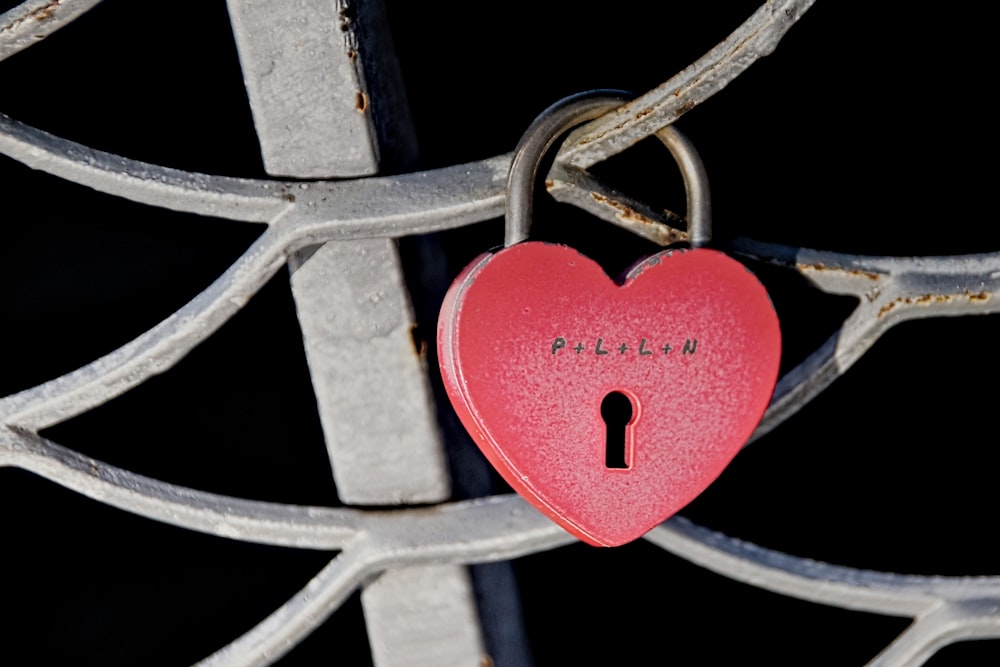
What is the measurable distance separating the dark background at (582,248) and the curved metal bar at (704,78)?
172mm

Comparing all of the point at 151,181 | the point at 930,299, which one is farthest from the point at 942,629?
the point at 151,181

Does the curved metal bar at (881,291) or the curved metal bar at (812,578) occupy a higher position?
the curved metal bar at (881,291)

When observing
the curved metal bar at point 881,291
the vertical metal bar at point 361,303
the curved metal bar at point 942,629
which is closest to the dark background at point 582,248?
the vertical metal bar at point 361,303

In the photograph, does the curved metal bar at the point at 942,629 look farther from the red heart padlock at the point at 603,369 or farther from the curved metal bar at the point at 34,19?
the curved metal bar at the point at 34,19

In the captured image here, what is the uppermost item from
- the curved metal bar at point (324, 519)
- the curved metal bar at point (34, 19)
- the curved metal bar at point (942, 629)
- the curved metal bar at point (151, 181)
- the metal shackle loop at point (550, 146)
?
the curved metal bar at point (34, 19)

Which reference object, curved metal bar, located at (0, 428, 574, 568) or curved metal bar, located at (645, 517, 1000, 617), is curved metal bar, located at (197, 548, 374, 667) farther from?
curved metal bar, located at (645, 517, 1000, 617)

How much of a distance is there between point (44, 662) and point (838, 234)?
0.99 meters

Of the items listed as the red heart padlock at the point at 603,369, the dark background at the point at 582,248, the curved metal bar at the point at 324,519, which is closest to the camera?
the red heart padlock at the point at 603,369

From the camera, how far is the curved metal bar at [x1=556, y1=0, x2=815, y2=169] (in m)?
0.52

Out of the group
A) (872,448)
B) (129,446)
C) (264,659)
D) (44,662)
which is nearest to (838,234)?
(872,448)

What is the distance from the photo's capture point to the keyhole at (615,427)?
1.94 ft

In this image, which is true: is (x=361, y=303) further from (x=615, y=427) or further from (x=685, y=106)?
(x=615, y=427)

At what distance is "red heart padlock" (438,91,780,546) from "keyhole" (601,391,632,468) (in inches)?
0.7

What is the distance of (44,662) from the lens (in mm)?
1003
